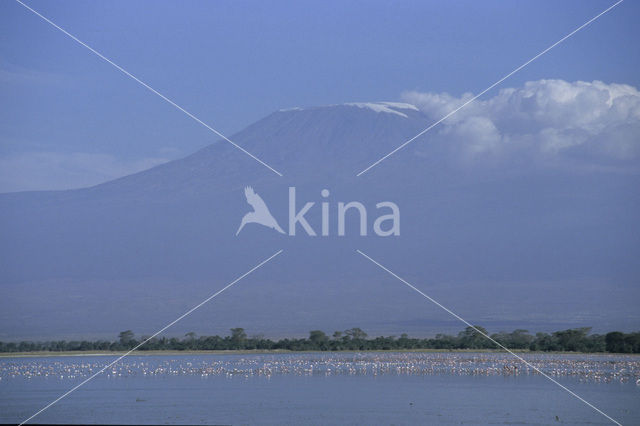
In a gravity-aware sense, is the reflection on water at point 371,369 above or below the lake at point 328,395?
above

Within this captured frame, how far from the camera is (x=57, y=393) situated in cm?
3067

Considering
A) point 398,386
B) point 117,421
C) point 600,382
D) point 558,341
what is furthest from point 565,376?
point 558,341

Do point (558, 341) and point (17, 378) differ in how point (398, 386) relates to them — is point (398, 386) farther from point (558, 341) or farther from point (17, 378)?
point (558, 341)

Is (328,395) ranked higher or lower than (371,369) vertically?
lower

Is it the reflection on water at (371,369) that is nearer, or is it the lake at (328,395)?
the lake at (328,395)

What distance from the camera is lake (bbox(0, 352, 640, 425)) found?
77.2ft

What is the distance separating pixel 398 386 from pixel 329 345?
1424 inches

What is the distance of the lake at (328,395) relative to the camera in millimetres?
23516

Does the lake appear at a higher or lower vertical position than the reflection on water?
lower

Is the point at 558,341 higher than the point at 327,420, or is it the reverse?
the point at 558,341

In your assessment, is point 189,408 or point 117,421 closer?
point 117,421

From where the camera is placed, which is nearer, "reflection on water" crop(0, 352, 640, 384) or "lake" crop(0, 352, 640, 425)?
"lake" crop(0, 352, 640, 425)

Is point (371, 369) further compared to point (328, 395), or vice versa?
point (371, 369)

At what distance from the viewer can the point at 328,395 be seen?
28516 millimetres
